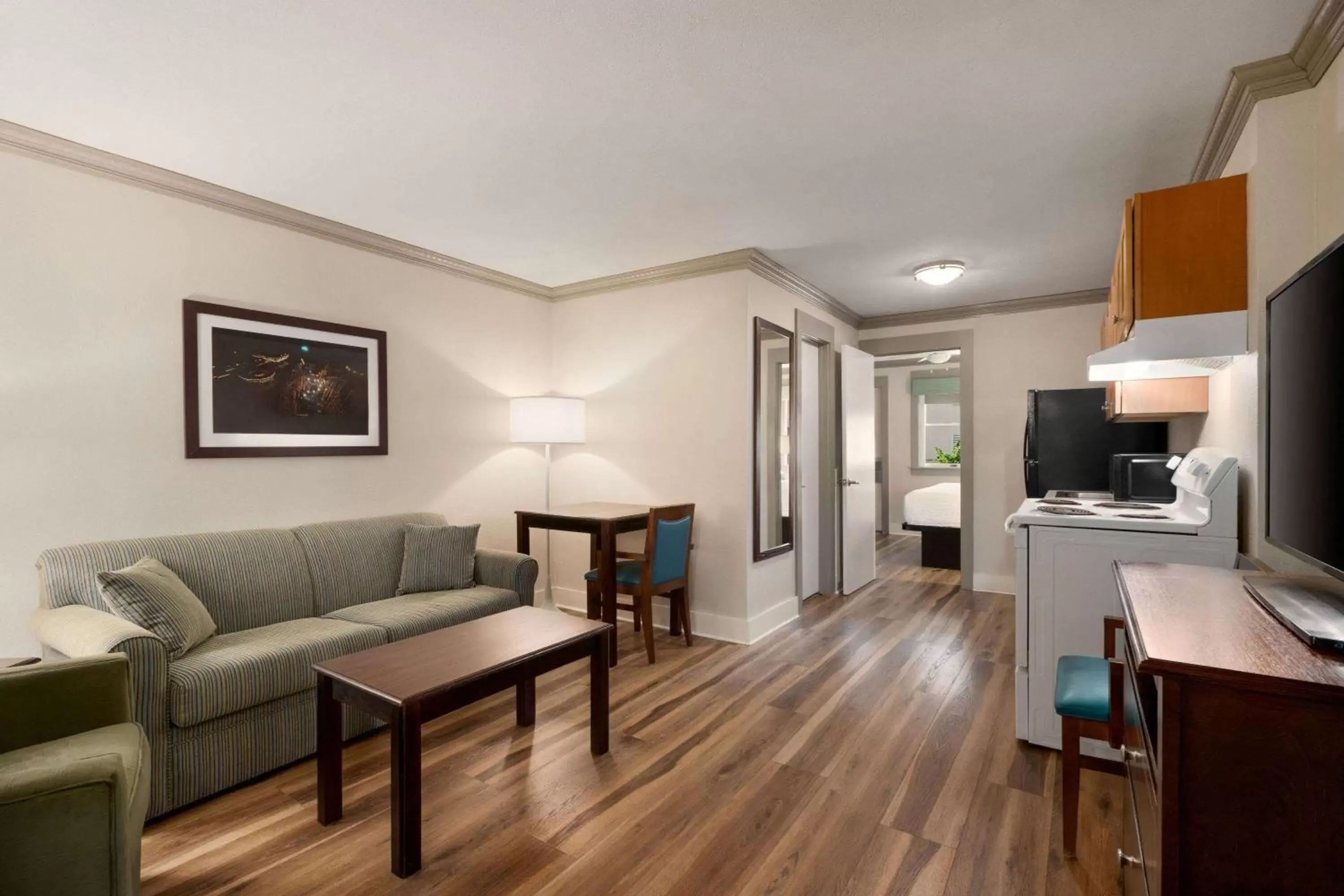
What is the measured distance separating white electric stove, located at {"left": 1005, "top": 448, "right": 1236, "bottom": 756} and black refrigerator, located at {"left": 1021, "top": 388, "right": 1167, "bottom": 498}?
5.86 ft

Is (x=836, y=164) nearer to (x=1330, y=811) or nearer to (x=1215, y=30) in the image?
(x=1215, y=30)

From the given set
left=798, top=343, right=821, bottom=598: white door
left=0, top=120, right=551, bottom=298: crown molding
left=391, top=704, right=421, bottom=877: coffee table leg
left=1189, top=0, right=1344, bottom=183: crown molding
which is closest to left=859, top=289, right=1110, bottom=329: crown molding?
left=798, top=343, right=821, bottom=598: white door

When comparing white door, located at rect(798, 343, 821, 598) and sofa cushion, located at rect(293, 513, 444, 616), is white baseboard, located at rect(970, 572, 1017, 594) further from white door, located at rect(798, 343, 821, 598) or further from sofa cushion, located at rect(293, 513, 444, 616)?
sofa cushion, located at rect(293, 513, 444, 616)

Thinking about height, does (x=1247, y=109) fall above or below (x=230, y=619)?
above

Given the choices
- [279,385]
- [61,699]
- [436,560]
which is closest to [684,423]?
[436,560]

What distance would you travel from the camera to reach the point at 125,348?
2.67 m

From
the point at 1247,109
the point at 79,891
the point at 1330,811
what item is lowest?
the point at 79,891

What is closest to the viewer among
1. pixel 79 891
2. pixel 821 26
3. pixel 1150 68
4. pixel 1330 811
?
pixel 1330 811

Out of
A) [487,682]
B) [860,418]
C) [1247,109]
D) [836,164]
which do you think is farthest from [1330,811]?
[860,418]

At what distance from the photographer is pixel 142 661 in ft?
6.56

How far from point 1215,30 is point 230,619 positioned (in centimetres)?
406

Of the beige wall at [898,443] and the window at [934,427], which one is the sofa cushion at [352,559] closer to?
the beige wall at [898,443]

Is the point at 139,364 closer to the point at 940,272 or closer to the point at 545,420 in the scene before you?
the point at 545,420

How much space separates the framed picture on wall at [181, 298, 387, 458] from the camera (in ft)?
9.49
